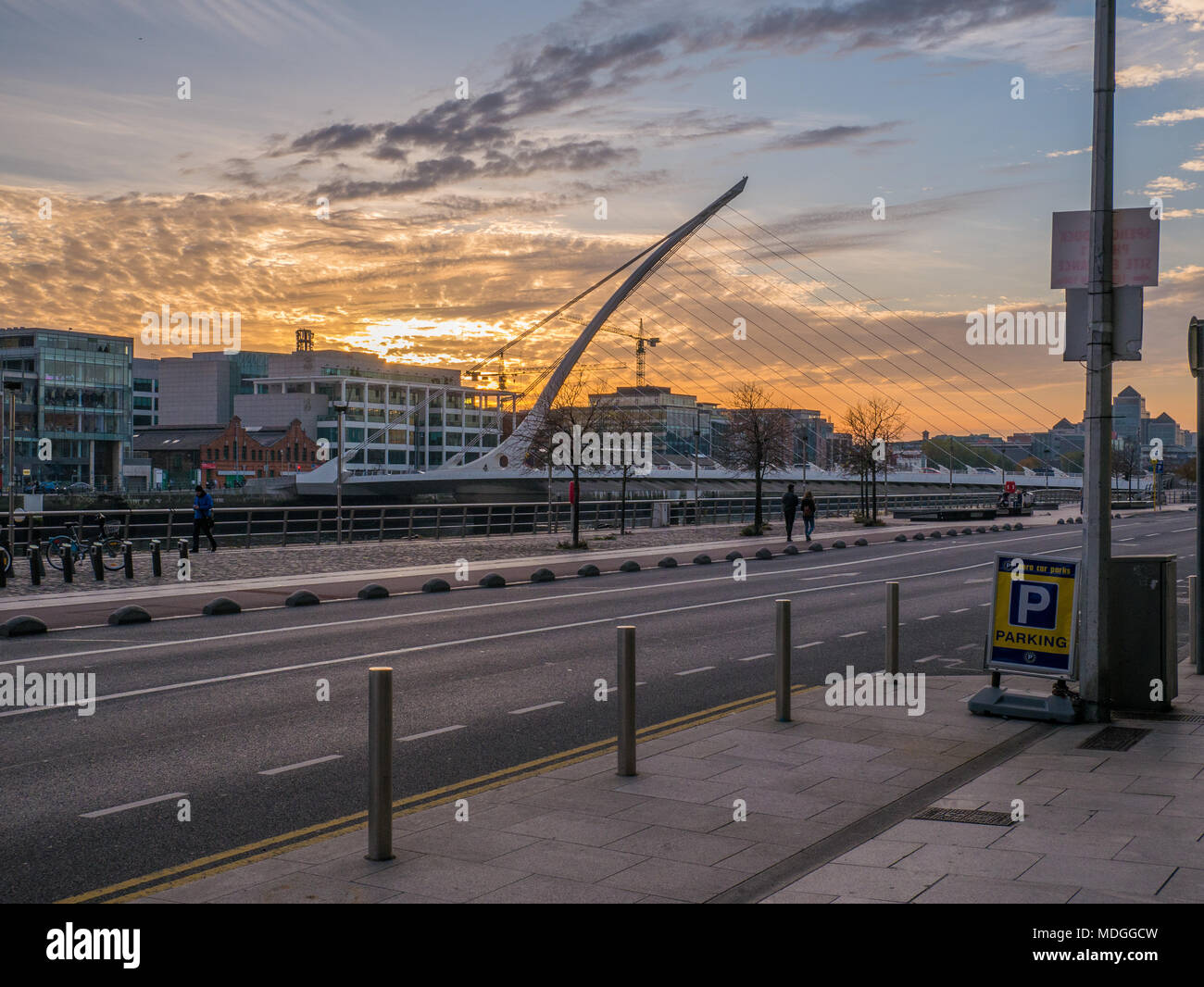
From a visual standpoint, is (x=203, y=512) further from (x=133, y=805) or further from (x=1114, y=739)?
(x=1114, y=739)

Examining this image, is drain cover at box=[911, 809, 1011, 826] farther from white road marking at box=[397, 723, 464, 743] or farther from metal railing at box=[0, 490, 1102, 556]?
metal railing at box=[0, 490, 1102, 556]

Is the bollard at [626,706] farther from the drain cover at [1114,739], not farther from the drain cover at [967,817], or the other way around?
the drain cover at [1114,739]

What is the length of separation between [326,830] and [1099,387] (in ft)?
23.8

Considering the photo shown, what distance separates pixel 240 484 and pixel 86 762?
120982 millimetres

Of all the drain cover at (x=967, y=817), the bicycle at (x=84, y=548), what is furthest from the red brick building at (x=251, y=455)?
the drain cover at (x=967, y=817)

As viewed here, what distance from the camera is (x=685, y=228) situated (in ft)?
246

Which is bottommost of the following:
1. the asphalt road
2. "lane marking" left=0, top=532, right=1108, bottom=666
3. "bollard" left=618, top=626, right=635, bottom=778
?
"lane marking" left=0, top=532, right=1108, bottom=666

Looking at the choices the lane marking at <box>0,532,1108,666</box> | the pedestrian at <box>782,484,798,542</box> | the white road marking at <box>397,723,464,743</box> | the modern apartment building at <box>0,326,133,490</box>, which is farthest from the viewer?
the modern apartment building at <box>0,326,133,490</box>

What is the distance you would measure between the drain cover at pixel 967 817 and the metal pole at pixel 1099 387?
3515 mm

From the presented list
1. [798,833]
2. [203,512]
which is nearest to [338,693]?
[798,833]

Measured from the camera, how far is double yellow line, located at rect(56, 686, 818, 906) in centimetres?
593

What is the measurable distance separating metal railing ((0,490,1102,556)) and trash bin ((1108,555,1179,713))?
2394 centimetres

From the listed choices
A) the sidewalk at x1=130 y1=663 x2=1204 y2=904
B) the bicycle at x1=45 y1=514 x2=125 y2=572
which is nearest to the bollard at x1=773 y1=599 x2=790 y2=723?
the sidewalk at x1=130 y1=663 x2=1204 y2=904
